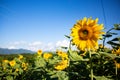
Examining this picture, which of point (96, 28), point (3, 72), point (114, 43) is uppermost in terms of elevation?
point (96, 28)

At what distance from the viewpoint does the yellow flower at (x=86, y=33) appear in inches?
123

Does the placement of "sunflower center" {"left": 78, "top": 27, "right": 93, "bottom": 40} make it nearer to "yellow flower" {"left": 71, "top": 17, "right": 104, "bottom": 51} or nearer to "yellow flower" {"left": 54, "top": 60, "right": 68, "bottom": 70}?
"yellow flower" {"left": 71, "top": 17, "right": 104, "bottom": 51}

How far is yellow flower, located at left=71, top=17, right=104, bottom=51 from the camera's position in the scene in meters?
3.13

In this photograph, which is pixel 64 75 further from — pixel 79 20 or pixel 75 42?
pixel 79 20

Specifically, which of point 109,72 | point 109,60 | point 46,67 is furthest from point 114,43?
point 46,67

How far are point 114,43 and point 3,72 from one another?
17.6 ft

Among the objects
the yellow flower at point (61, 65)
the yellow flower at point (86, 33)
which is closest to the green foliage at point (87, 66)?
the yellow flower at point (61, 65)

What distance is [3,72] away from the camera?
738 centimetres

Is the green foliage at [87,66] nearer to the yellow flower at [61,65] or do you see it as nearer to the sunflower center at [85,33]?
the yellow flower at [61,65]

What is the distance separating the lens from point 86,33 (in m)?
3.35

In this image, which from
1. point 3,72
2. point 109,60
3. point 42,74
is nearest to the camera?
point 109,60

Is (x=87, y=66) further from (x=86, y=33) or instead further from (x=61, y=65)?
(x=61, y=65)

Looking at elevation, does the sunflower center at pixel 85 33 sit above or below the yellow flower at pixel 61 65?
above

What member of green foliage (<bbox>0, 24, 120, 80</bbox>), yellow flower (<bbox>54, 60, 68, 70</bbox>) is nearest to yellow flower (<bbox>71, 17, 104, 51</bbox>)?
green foliage (<bbox>0, 24, 120, 80</bbox>)
